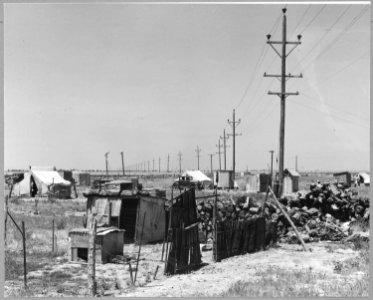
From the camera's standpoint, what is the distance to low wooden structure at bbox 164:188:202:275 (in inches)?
465

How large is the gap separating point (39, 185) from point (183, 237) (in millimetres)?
24943

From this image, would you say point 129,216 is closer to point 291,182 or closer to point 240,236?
point 240,236

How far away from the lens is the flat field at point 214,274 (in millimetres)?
9531

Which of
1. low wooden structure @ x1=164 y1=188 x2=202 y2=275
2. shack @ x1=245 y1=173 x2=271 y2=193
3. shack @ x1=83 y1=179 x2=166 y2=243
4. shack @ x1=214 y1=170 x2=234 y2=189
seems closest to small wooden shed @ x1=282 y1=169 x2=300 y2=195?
shack @ x1=245 y1=173 x2=271 y2=193

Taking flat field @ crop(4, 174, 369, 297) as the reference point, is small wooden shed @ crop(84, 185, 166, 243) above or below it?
above

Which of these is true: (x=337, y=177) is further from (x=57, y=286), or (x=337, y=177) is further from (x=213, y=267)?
(x=57, y=286)

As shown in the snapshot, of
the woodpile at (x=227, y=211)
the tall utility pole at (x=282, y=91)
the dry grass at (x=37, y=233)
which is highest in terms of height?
the tall utility pole at (x=282, y=91)

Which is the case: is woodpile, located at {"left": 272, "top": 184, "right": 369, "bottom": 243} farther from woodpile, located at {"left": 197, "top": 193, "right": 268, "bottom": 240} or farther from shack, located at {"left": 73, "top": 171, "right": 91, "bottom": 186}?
shack, located at {"left": 73, "top": 171, "right": 91, "bottom": 186}

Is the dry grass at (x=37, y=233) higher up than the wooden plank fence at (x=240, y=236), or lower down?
lower down

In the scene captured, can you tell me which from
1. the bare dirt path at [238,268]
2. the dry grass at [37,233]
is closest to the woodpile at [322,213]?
the bare dirt path at [238,268]

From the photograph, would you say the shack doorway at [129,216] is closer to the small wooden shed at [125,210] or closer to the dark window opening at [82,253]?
the small wooden shed at [125,210]

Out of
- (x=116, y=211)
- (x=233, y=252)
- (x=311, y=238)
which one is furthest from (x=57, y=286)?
(x=311, y=238)

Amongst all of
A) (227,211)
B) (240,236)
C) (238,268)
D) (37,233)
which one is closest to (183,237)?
(238,268)

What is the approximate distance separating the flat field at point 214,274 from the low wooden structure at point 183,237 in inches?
13.8
